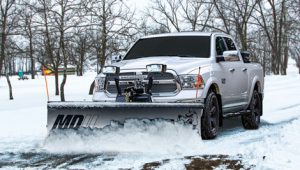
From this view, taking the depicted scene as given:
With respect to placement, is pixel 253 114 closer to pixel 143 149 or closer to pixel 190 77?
pixel 190 77

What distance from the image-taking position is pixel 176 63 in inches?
271

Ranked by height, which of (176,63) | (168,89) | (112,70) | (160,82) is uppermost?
(176,63)

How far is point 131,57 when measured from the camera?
8.28 meters

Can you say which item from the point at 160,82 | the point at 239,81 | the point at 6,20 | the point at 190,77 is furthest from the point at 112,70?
the point at 6,20

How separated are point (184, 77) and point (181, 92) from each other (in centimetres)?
23

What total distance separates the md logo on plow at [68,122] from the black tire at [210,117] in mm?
1758

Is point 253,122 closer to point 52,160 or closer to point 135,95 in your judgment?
point 135,95

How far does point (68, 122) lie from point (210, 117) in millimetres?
2086

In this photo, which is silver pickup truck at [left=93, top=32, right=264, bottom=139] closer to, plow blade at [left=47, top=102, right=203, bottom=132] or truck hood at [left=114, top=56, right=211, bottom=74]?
truck hood at [left=114, top=56, right=211, bottom=74]

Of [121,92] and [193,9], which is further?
[193,9]

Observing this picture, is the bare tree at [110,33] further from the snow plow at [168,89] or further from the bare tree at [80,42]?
the snow plow at [168,89]

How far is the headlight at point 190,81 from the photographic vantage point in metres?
6.63

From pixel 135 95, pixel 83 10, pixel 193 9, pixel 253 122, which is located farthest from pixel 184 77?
pixel 193 9

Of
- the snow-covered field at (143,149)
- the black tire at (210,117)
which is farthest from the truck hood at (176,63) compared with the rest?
the snow-covered field at (143,149)
